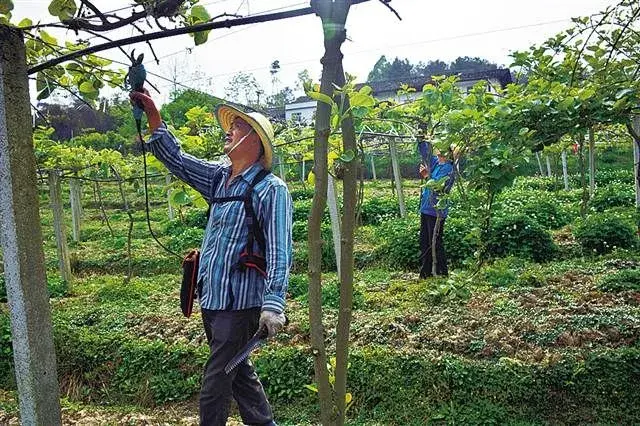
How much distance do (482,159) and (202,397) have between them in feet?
6.13

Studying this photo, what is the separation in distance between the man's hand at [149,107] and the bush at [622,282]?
187 inches

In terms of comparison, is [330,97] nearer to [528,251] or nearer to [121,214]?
[528,251]

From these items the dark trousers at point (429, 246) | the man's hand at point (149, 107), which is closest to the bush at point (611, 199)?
the dark trousers at point (429, 246)

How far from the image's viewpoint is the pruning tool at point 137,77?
275cm

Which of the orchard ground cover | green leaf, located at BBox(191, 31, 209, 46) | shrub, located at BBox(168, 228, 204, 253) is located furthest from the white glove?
shrub, located at BBox(168, 228, 204, 253)

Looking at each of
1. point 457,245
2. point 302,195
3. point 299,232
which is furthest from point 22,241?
point 302,195

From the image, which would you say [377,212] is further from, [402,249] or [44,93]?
[44,93]

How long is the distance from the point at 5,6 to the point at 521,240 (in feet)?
24.8

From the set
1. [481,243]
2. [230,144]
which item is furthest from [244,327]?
[481,243]

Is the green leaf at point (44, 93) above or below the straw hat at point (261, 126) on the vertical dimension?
above

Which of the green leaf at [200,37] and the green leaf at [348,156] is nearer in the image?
the green leaf at [348,156]

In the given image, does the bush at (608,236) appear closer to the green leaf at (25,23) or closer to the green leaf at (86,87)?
the green leaf at (86,87)

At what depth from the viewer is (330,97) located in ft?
5.82

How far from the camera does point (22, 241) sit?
8.55 ft
